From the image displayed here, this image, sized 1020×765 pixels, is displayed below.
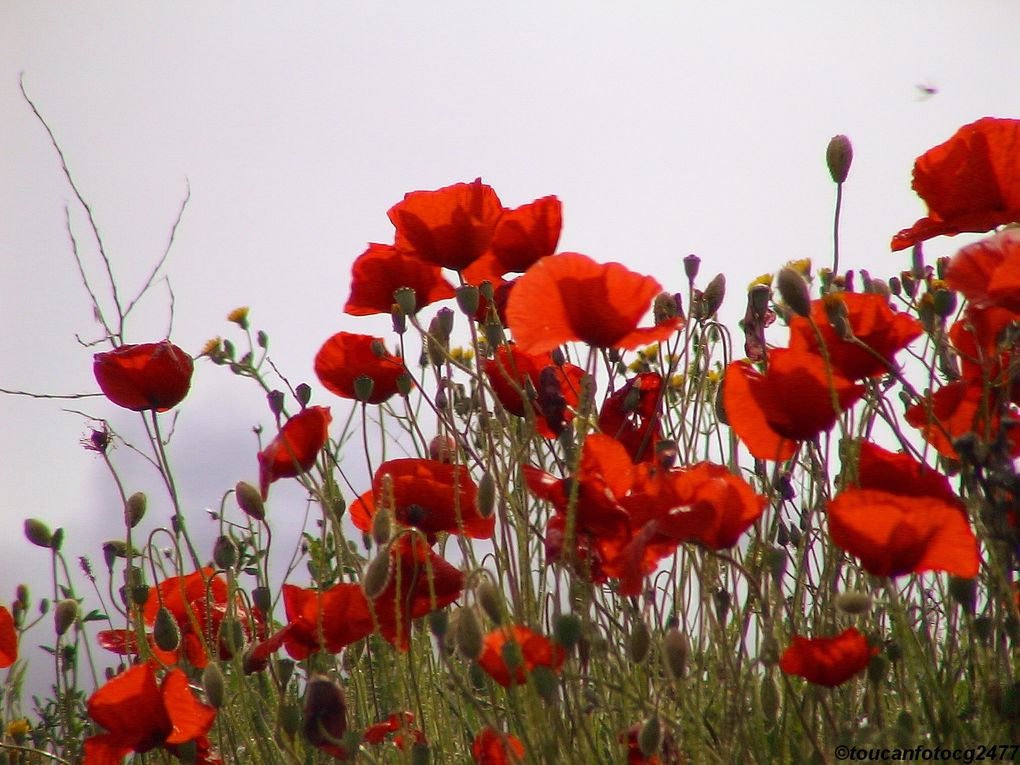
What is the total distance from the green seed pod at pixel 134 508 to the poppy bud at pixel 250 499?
0.28 metres

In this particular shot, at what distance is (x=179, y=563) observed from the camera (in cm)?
187

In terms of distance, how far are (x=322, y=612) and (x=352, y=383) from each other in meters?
0.52

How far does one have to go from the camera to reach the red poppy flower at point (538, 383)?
1.59 metres

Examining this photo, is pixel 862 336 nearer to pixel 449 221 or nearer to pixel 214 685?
pixel 449 221

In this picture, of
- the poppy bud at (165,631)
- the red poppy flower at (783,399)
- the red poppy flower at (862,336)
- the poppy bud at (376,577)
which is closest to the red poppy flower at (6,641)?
the poppy bud at (165,631)

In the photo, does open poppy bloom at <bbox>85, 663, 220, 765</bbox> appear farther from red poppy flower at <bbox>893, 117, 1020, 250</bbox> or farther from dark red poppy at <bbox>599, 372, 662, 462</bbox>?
red poppy flower at <bbox>893, 117, 1020, 250</bbox>

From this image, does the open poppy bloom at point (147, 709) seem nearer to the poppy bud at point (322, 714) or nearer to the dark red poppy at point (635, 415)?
the poppy bud at point (322, 714)

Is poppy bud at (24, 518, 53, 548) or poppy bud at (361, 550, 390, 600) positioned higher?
poppy bud at (24, 518, 53, 548)

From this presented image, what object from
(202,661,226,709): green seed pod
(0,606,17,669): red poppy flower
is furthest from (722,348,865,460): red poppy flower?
(0,606,17,669): red poppy flower

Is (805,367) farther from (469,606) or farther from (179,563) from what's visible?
(179,563)

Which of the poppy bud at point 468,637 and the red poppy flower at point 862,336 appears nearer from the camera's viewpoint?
the poppy bud at point 468,637

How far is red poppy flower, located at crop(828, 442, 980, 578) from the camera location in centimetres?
108

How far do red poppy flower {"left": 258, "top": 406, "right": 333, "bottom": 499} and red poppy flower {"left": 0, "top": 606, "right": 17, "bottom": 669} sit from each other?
60 cm

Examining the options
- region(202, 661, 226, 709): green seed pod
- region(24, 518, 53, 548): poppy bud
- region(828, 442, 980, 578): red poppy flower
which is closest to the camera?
region(828, 442, 980, 578): red poppy flower
